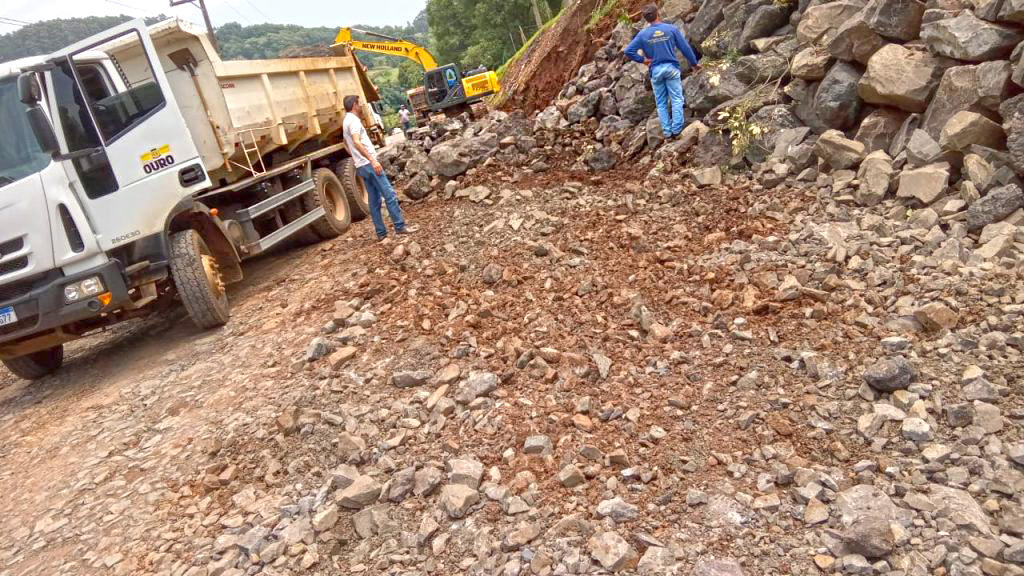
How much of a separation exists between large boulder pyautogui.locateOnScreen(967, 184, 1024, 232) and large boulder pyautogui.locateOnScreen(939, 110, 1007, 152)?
0.53 meters

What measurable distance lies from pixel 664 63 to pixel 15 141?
640 cm

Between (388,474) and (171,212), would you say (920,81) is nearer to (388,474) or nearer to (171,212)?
(388,474)

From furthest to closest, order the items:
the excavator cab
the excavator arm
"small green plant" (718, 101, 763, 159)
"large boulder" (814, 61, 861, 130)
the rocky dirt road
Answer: the excavator arm < the excavator cab < "small green plant" (718, 101, 763, 159) < "large boulder" (814, 61, 861, 130) < the rocky dirt road

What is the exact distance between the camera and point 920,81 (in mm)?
5566

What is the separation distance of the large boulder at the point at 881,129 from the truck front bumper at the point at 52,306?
6753 mm

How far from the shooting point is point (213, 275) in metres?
6.81

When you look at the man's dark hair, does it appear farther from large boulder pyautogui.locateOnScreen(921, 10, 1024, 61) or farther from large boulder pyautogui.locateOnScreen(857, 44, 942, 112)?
large boulder pyautogui.locateOnScreen(921, 10, 1024, 61)

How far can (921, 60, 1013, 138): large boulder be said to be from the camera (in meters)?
4.97

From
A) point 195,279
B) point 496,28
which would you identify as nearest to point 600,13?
point 195,279

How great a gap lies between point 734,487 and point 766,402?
678mm

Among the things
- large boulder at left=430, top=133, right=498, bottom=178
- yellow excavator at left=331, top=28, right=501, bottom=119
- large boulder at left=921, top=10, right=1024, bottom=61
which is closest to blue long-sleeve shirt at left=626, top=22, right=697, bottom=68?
large boulder at left=430, top=133, right=498, bottom=178

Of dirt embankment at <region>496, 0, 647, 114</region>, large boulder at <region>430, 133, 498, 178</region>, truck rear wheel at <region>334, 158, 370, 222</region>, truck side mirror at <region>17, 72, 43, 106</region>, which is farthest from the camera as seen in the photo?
dirt embankment at <region>496, 0, 647, 114</region>

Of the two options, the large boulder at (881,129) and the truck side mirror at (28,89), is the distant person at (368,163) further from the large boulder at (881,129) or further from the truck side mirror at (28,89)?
the large boulder at (881,129)

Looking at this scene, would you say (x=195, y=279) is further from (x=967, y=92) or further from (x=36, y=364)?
(x=967, y=92)
